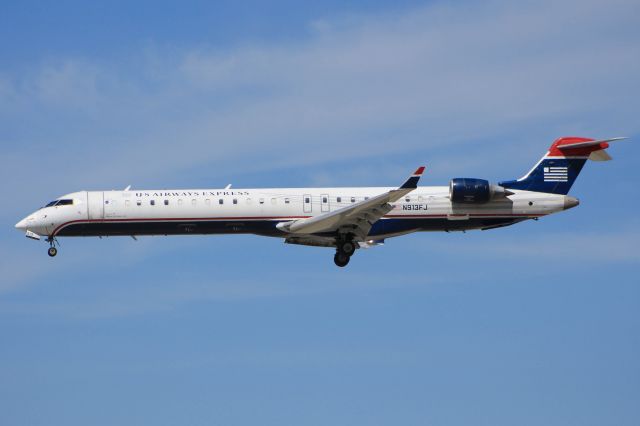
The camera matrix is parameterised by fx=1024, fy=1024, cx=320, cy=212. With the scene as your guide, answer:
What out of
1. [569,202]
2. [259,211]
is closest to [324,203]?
[259,211]

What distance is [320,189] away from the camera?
40.3m

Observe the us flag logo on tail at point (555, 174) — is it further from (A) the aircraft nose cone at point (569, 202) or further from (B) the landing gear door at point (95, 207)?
(B) the landing gear door at point (95, 207)

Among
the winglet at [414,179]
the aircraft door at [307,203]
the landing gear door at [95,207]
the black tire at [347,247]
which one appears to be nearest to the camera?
the winglet at [414,179]

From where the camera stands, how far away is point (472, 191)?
3909 cm

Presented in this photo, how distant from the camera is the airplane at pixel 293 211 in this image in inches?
1553

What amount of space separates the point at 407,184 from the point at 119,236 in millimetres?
12331

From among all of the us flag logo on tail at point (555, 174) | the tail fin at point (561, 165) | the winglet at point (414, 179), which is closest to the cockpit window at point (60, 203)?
the winglet at point (414, 179)

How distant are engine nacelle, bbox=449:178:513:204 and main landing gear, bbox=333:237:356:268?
168 inches

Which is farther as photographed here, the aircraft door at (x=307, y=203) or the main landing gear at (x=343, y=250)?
the aircraft door at (x=307, y=203)

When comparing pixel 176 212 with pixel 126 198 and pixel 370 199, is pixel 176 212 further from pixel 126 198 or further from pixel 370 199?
pixel 370 199

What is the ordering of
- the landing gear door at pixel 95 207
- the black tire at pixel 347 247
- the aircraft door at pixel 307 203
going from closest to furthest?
1. the black tire at pixel 347 247
2. the aircraft door at pixel 307 203
3. the landing gear door at pixel 95 207

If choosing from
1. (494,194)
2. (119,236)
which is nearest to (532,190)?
(494,194)

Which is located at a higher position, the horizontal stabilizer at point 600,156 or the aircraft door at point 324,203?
the horizontal stabilizer at point 600,156

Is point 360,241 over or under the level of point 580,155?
under
